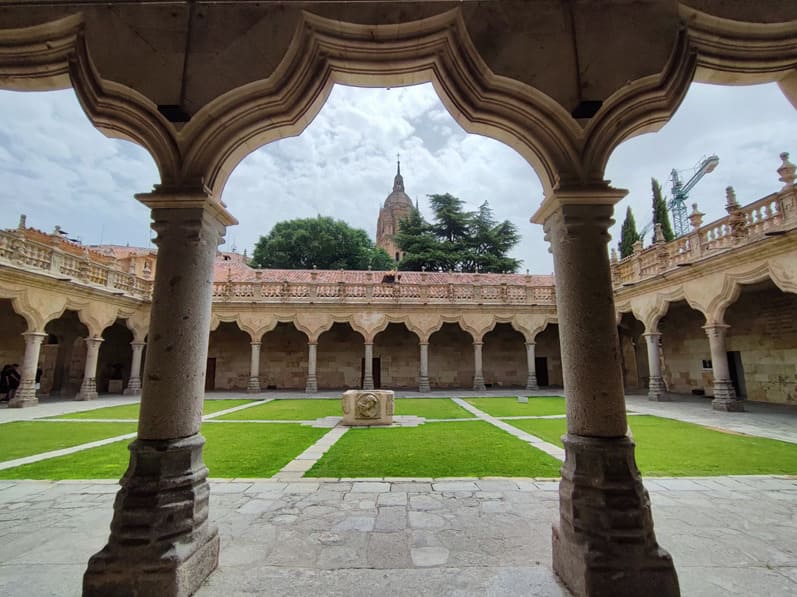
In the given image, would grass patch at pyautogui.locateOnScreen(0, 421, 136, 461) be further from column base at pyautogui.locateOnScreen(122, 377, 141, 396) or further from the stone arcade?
column base at pyautogui.locateOnScreen(122, 377, 141, 396)

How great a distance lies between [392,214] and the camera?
52.2 metres

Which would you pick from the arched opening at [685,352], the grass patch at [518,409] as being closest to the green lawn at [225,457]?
the grass patch at [518,409]

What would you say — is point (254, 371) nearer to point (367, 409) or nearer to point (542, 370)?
point (367, 409)

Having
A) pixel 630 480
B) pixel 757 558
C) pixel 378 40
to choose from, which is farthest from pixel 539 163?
pixel 757 558

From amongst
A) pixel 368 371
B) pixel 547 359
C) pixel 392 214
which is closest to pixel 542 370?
pixel 547 359

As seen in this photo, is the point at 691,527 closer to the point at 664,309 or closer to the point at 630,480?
the point at 630,480

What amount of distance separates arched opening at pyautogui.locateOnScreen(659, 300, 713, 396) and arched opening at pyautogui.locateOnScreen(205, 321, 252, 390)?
60.1 ft

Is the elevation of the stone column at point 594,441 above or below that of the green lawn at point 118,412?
above

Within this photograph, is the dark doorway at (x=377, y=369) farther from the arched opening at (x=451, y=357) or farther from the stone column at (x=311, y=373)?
the stone column at (x=311, y=373)

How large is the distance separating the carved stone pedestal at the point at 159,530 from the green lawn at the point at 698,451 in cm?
463

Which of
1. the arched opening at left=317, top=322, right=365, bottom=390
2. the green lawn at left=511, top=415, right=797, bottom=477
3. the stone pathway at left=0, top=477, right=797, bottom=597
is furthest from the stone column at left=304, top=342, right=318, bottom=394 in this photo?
the stone pathway at left=0, top=477, right=797, bottom=597

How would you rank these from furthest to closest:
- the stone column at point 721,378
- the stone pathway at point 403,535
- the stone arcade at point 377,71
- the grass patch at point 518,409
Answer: the stone column at point 721,378 < the grass patch at point 518,409 < the stone arcade at point 377,71 < the stone pathway at point 403,535

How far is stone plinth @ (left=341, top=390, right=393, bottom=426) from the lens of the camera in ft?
25.9

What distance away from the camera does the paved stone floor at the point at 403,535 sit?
215cm
